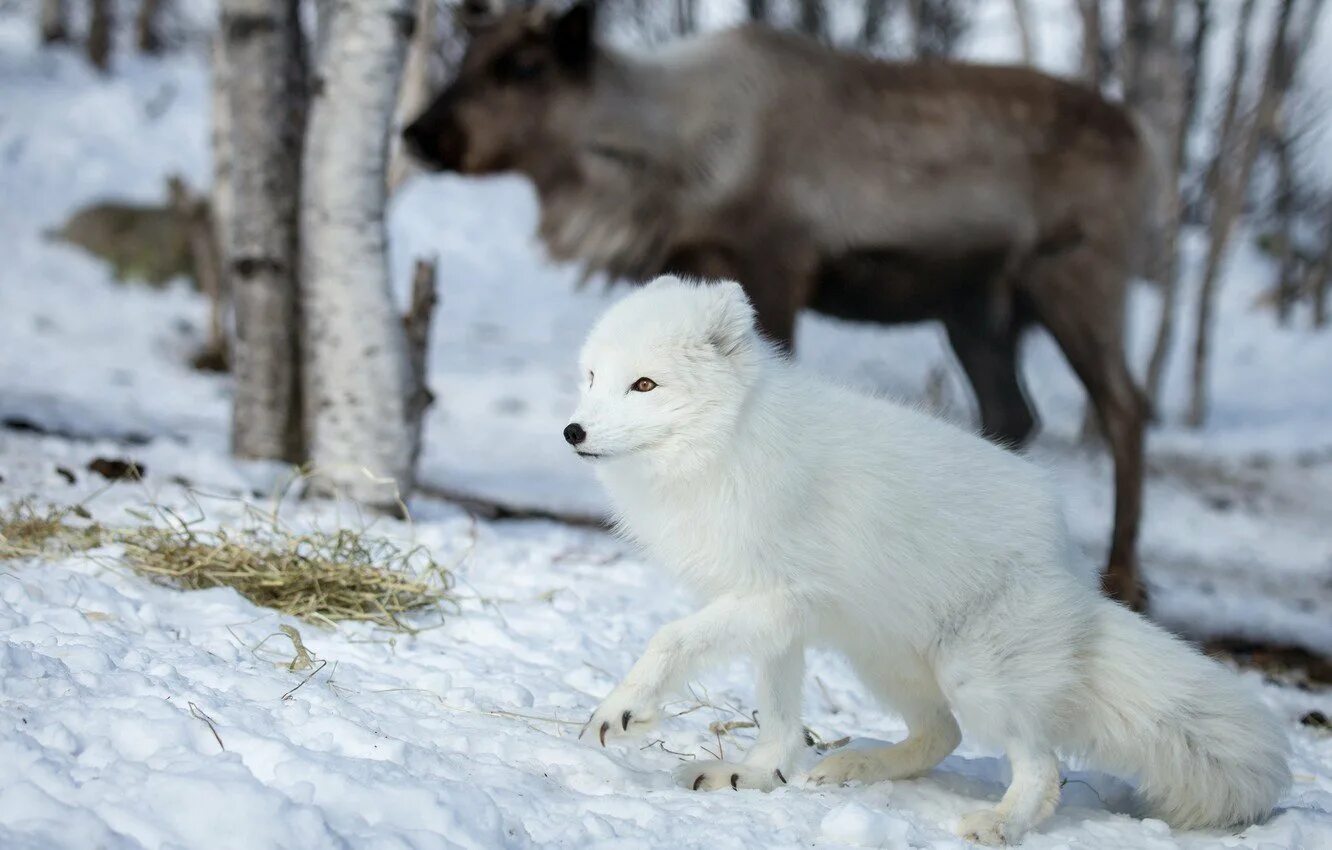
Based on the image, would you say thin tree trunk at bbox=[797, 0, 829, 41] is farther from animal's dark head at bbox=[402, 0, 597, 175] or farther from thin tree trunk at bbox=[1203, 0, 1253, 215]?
animal's dark head at bbox=[402, 0, 597, 175]

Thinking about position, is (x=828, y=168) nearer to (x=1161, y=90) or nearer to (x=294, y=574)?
(x=294, y=574)

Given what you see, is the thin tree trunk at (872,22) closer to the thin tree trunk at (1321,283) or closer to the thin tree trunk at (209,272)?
the thin tree trunk at (1321,283)

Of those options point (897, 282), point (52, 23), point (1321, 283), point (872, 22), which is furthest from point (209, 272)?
point (1321, 283)

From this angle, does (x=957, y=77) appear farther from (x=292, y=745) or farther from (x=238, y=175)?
(x=292, y=745)

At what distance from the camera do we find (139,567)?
3.77 metres

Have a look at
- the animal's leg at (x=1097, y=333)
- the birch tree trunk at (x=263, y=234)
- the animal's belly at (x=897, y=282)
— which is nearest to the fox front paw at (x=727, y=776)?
the birch tree trunk at (x=263, y=234)

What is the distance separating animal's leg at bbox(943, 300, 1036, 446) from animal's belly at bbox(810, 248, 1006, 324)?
18 centimetres

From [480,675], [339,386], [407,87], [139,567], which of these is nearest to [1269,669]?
[480,675]

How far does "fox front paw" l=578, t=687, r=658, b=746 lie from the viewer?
275 centimetres

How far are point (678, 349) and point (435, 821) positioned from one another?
1.20 meters

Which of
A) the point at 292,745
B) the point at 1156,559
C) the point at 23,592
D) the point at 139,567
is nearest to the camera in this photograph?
the point at 292,745

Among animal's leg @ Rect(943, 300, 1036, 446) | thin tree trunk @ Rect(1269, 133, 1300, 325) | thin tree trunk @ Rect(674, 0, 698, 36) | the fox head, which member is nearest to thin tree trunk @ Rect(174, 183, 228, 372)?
animal's leg @ Rect(943, 300, 1036, 446)

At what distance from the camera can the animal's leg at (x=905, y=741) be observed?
311 cm

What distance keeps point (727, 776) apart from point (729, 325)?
1027 millimetres
